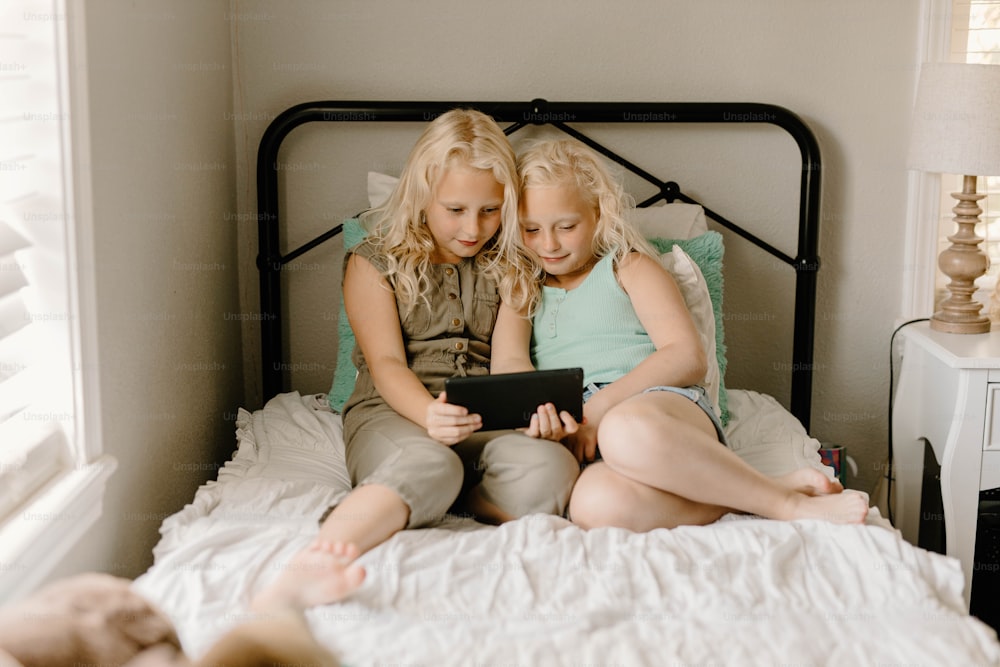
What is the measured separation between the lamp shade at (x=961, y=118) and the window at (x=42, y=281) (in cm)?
159

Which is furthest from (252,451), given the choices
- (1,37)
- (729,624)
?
(729,624)

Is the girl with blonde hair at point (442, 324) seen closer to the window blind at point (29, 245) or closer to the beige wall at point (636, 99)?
the beige wall at point (636, 99)

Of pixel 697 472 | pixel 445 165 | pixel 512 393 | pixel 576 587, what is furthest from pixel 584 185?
pixel 576 587

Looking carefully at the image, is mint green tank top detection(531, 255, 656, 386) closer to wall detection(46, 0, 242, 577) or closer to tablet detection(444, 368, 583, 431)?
tablet detection(444, 368, 583, 431)

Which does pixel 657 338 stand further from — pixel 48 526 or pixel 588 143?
→ pixel 48 526

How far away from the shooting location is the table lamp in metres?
2.00

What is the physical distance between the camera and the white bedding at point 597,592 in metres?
1.15

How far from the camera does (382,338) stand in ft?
6.06

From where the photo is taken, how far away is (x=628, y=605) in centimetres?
125

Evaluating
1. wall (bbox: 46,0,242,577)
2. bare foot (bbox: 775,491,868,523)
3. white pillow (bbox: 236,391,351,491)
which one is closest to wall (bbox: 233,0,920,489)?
wall (bbox: 46,0,242,577)

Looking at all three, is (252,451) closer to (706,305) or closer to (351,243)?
(351,243)

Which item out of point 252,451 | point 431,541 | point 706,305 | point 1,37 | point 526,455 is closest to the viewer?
point 1,37

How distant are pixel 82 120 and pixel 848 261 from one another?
5.65ft

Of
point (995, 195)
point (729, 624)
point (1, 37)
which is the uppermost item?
point (1, 37)
